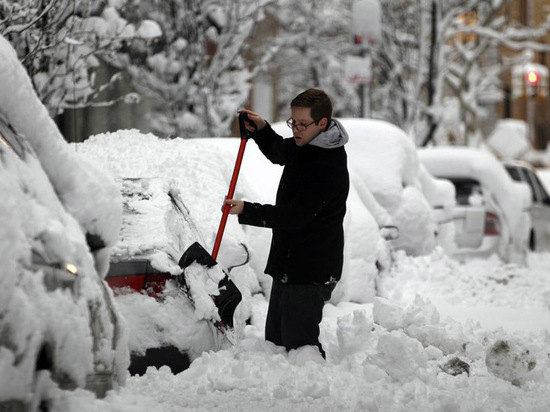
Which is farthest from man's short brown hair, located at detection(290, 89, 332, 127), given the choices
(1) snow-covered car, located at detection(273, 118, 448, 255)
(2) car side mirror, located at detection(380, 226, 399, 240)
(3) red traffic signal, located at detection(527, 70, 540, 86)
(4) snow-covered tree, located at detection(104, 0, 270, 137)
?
(3) red traffic signal, located at detection(527, 70, 540, 86)

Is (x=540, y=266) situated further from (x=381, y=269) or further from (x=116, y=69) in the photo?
(x=116, y=69)

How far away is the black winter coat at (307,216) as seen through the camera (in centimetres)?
494

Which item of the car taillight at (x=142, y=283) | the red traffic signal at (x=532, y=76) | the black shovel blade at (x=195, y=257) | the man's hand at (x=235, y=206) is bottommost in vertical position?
the car taillight at (x=142, y=283)

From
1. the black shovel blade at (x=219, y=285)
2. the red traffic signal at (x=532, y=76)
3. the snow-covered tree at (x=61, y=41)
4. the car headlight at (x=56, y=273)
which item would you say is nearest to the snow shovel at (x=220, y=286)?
the black shovel blade at (x=219, y=285)

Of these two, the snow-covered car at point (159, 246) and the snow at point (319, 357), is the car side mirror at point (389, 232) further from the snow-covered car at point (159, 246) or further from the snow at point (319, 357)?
the snow-covered car at point (159, 246)

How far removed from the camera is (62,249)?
3045mm

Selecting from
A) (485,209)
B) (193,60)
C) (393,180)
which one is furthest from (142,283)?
(193,60)

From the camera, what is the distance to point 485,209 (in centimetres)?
1240

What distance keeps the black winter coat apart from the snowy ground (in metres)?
0.42

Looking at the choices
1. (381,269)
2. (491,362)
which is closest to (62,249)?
(491,362)

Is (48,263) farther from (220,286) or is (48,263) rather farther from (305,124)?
(305,124)

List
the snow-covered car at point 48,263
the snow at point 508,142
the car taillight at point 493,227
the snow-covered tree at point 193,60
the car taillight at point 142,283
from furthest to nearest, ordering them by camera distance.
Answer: the snow at point 508,142 < the snow-covered tree at point 193,60 < the car taillight at point 493,227 < the car taillight at point 142,283 < the snow-covered car at point 48,263

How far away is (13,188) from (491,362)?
2997 millimetres

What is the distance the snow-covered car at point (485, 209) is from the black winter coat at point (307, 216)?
732 cm
